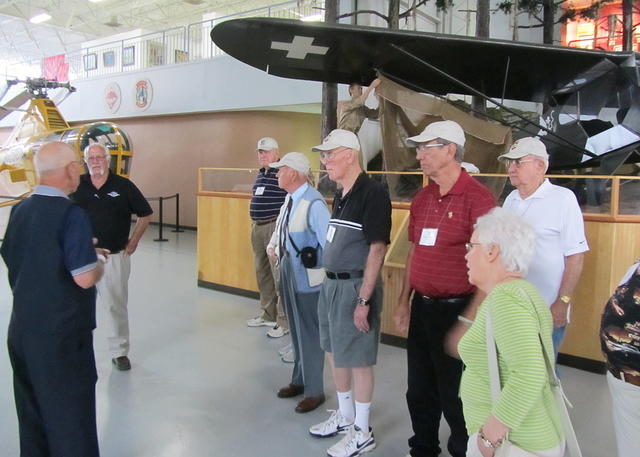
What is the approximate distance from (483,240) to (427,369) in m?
1.00

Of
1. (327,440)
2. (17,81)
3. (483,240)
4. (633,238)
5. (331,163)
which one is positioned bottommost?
(327,440)

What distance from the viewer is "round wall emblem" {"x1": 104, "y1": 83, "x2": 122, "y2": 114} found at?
13109 millimetres

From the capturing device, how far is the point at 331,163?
223 centimetres

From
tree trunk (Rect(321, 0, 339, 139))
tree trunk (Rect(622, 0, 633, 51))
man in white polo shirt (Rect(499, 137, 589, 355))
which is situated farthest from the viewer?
tree trunk (Rect(622, 0, 633, 51))

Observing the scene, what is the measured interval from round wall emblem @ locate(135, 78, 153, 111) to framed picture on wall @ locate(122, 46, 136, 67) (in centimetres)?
120

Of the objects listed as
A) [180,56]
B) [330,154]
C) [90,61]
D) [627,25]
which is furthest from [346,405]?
[90,61]

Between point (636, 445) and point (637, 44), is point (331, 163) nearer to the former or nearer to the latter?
point (636, 445)

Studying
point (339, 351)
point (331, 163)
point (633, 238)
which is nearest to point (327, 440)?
point (339, 351)

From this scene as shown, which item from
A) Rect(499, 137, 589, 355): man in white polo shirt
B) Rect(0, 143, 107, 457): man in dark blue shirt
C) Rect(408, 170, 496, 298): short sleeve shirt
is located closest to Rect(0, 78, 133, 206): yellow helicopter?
Rect(0, 143, 107, 457): man in dark blue shirt

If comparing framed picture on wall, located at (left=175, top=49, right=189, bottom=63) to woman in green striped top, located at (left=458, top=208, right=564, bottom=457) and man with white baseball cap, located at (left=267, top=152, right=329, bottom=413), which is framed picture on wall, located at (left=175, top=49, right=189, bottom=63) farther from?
woman in green striped top, located at (left=458, top=208, right=564, bottom=457)

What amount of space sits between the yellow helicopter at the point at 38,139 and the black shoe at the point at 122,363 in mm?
6049

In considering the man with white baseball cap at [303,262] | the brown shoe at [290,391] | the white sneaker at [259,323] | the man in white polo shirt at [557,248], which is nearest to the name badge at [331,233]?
the man with white baseball cap at [303,262]

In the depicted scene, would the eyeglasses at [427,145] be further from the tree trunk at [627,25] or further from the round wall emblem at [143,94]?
the round wall emblem at [143,94]

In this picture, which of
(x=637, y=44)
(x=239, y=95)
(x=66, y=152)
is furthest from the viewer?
(x=637, y=44)
